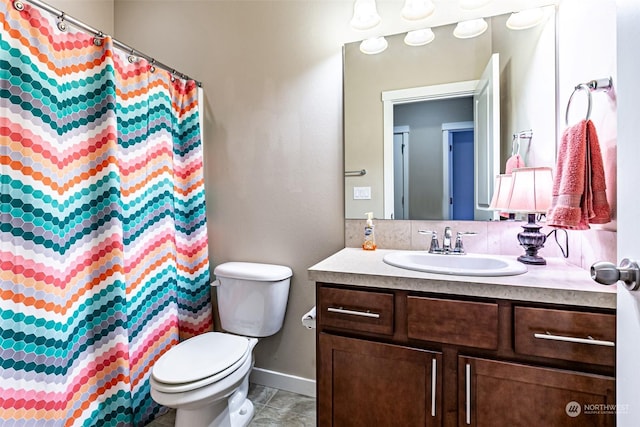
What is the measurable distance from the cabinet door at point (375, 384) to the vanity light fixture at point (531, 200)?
62 cm

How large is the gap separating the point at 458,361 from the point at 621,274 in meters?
0.56

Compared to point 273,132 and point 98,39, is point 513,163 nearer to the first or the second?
point 273,132

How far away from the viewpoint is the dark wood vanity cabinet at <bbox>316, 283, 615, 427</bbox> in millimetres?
902

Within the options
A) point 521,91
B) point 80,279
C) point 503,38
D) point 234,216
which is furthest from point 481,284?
point 80,279

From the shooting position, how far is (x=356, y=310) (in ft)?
3.85

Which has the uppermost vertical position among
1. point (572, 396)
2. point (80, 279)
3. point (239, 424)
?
point (80, 279)

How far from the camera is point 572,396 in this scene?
911 mm

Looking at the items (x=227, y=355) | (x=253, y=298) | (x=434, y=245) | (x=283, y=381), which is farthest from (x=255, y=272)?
(x=434, y=245)

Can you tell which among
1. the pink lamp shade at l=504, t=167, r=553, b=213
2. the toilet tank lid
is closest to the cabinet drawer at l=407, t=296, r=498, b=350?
the pink lamp shade at l=504, t=167, r=553, b=213

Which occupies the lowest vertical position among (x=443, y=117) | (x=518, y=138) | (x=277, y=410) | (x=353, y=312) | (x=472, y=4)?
(x=277, y=410)

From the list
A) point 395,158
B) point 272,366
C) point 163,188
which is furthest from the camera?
point 272,366

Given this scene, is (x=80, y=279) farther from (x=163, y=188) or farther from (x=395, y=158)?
(x=395, y=158)

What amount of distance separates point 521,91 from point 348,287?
3.99 ft

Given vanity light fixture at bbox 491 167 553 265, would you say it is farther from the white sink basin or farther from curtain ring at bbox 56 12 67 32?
curtain ring at bbox 56 12 67 32
